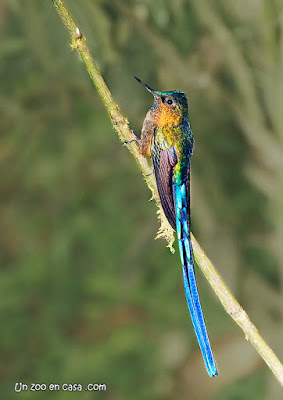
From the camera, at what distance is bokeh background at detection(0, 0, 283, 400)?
7.93ft

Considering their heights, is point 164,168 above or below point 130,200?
below

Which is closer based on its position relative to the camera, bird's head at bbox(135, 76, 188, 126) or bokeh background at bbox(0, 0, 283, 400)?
Answer: bird's head at bbox(135, 76, 188, 126)

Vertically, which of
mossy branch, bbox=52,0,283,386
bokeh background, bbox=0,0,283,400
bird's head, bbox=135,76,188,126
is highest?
bokeh background, bbox=0,0,283,400

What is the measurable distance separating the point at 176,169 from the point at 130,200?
270 centimetres

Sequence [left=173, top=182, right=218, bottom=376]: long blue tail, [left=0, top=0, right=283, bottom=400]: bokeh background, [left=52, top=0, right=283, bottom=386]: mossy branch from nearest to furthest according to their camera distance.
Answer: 1. [left=52, top=0, right=283, bottom=386]: mossy branch
2. [left=173, top=182, right=218, bottom=376]: long blue tail
3. [left=0, top=0, right=283, bottom=400]: bokeh background

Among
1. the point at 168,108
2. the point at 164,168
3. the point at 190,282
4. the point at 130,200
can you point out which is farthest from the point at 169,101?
the point at 130,200

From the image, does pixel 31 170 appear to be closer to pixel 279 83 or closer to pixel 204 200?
pixel 204 200

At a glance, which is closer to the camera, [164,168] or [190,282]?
[190,282]

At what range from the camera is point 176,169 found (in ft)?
4.17

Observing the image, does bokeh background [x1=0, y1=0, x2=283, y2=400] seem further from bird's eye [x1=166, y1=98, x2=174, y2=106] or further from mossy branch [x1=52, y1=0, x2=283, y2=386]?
mossy branch [x1=52, y1=0, x2=283, y2=386]

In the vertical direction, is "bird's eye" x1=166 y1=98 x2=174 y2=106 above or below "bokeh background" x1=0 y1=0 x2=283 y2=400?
below

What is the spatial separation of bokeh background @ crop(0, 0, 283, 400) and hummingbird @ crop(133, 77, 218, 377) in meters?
0.59

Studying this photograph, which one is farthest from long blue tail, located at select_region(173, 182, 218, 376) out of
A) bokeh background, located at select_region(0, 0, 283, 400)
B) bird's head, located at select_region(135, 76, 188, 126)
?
bokeh background, located at select_region(0, 0, 283, 400)

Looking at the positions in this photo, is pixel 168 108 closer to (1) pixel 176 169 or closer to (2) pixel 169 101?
(2) pixel 169 101
